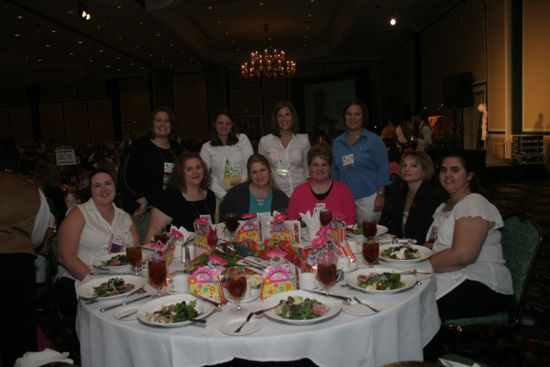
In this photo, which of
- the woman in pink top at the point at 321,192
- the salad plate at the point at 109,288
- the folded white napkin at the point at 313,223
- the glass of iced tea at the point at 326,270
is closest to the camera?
the glass of iced tea at the point at 326,270

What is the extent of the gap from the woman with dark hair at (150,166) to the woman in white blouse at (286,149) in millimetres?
850

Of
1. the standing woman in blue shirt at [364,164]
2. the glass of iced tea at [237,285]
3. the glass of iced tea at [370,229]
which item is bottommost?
the glass of iced tea at [237,285]

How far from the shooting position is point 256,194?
3338 millimetres

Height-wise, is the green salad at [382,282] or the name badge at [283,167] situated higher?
the name badge at [283,167]

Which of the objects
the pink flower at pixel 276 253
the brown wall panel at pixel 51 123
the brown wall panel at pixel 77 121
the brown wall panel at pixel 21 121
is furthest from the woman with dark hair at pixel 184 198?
the brown wall panel at pixel 21 121

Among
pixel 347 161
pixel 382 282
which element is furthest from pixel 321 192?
pixel 382 282

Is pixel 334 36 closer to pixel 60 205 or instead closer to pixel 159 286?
pixel 60 205

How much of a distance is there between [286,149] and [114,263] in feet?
6.67

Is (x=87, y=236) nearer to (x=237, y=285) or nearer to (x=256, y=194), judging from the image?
(x=256, y=194)

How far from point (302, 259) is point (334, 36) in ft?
44.7

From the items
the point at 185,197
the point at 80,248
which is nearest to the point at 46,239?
the point at 80,248

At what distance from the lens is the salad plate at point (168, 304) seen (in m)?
1.59

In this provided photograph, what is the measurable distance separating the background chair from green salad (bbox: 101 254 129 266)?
1584 mm

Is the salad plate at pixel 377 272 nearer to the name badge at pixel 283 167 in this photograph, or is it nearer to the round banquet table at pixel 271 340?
the round banquet table at pixel 271 340
